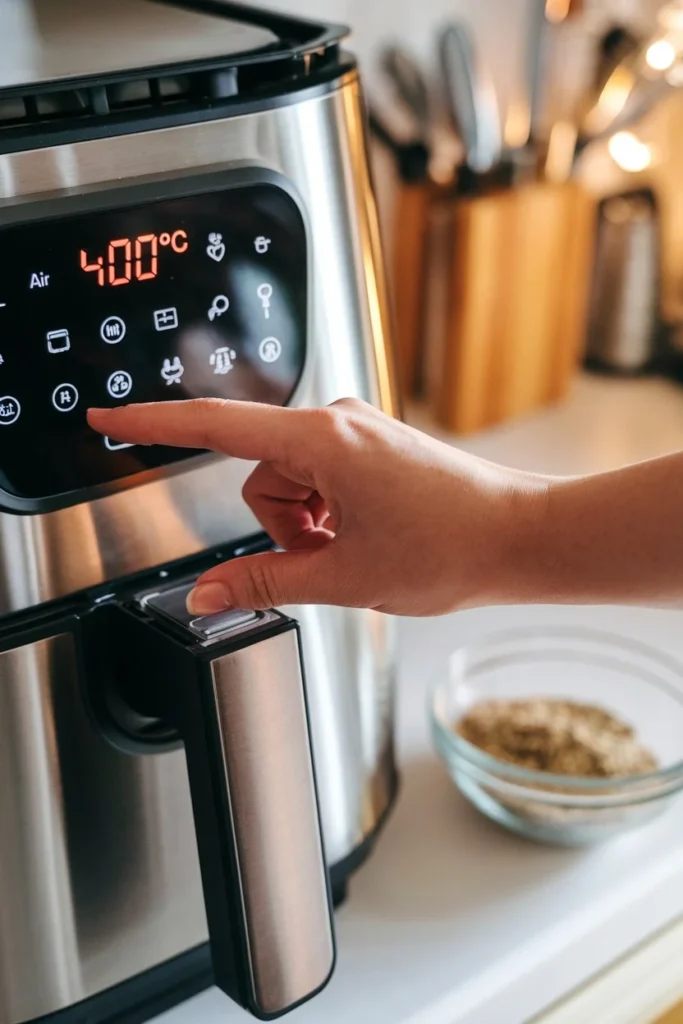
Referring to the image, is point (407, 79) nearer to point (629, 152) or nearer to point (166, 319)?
point (629, 152)

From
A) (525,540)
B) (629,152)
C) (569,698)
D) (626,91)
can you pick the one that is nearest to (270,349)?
(525,540)

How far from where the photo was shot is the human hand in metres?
0.43

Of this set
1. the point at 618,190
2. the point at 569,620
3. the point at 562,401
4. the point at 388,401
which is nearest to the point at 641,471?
the point at 388,401

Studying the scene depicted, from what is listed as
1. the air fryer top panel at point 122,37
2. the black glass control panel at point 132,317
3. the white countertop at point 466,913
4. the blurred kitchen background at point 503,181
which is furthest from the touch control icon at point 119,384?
the blurred kitchen background at point 503,181

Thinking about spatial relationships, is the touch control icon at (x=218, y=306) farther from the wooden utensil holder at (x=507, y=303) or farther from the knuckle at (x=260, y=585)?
the wooden utensil holder at (x=507, y=303)

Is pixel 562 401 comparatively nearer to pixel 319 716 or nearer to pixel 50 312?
pixel 319 716

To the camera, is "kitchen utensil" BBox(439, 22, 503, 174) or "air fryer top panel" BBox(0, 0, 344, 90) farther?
"kitchen utensil" BBox(439, 22, 503, 174)

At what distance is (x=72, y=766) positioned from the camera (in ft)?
1.54

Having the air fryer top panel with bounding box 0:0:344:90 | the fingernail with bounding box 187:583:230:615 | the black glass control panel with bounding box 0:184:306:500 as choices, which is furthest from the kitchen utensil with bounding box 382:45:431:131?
the fingernail with bounding box 187:583:230:615

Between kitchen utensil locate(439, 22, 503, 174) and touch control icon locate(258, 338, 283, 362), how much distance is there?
0.60 m

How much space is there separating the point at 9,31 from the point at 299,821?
13.3 inches

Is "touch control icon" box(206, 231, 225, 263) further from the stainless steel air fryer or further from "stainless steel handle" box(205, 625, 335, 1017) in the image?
"stainless steel handle" box(205, 625, 335, 1017)

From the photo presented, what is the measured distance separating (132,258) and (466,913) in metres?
0.37

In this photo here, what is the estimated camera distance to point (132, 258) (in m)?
0.43
